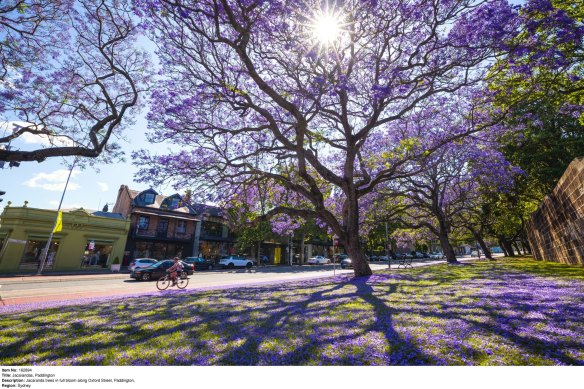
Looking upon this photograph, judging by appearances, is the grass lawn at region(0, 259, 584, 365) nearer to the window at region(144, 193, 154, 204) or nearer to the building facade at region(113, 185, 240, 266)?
the building facade at region(113, 185, 240, 266)

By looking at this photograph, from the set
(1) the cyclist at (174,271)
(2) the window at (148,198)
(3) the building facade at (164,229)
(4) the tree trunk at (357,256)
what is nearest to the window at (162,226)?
(3) the building facade at (164,229)

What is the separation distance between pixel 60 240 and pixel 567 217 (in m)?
41.6

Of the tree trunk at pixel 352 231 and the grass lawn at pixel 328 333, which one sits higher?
the tree trunk at pixel 352 231

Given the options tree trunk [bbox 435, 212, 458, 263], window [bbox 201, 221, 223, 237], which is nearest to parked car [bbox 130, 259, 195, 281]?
window [bbox 201, 221, 223, 237]

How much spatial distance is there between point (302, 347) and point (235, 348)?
993 millimetres

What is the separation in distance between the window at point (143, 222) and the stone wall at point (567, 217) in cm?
4064

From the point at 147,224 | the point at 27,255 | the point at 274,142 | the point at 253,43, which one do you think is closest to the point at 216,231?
the point at 147,224

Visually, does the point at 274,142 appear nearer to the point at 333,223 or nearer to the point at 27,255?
the point at 333,223

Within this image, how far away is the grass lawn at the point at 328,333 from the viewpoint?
10.9ft

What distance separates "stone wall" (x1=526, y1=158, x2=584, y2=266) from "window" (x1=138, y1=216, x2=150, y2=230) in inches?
1600

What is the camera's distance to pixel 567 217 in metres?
12.5

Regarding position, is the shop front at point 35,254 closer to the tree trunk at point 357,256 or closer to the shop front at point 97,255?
the shop front at point 97,255

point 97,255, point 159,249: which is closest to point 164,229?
point 159,249

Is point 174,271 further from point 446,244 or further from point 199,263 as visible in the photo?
point 446,244
